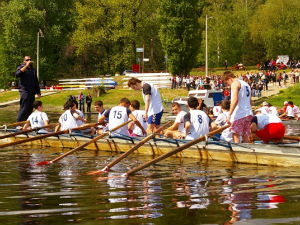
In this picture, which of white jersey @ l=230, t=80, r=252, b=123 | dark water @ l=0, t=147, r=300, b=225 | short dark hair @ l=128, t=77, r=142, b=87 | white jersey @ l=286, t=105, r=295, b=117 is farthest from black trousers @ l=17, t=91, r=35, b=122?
white jersey @ l=286, t=105, r=295, b=117

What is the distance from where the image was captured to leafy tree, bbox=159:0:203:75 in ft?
215

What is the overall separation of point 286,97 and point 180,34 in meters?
18.4

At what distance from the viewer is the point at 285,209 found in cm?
859

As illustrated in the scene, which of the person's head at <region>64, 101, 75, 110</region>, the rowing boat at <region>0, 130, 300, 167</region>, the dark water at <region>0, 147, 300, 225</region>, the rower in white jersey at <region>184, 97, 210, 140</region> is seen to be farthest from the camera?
the person's head at <region>64, 101, 75, 110</region>

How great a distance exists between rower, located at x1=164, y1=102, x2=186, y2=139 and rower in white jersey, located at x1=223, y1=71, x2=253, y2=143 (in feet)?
8.46

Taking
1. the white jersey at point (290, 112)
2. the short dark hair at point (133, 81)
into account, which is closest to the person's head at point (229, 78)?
the short dark hair at point (133, 81)

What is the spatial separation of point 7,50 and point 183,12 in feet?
→ 71.4

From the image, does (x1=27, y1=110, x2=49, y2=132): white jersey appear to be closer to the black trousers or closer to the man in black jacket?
the man in black jacket

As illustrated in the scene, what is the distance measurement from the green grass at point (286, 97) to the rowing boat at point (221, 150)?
32025 millimetres

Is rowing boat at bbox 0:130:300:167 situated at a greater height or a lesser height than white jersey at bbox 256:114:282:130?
lesser

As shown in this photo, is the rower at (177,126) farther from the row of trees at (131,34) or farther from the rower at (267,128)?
the row of trees at (131,34)

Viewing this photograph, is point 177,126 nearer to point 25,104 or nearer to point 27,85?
point 27,85

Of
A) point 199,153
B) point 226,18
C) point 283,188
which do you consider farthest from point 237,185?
point 226,18

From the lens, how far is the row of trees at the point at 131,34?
218ft
